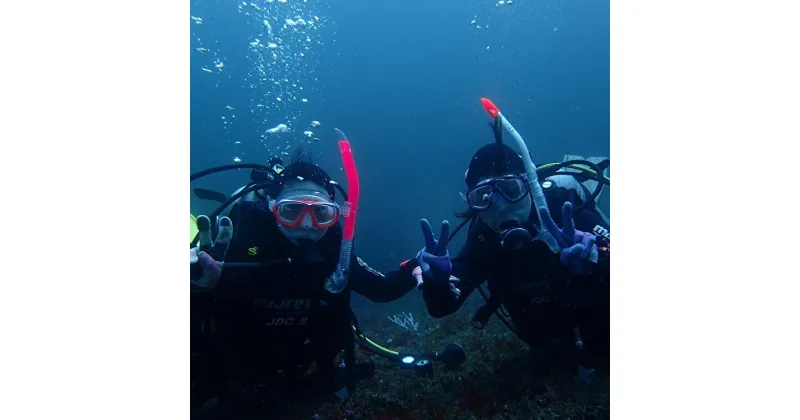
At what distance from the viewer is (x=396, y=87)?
32219mm

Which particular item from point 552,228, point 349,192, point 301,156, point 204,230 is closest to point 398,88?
point 301,156

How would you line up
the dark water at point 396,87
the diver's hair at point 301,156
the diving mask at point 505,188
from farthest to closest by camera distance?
the dark water at point 396,87 < the diver's hair at point 301,156 < the diving mask at point 505,188

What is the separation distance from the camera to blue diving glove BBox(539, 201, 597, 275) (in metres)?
3.42

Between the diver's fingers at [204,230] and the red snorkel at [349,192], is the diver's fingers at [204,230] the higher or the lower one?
the lower one

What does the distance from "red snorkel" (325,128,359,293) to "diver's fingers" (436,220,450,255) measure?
2.66 feet

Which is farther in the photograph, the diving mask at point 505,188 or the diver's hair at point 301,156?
the diver's hair at point 301,156

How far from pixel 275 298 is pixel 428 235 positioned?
62.3 inches

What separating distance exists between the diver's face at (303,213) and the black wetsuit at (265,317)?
0.11 m

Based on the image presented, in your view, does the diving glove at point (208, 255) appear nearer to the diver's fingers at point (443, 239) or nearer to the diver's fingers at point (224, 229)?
the diver's fingers at point (224, 229)

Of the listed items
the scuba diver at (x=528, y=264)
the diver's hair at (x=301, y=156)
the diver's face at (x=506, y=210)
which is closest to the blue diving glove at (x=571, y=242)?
the scuba diver at (x=528, y=264)

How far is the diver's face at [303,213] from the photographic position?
3795 mm

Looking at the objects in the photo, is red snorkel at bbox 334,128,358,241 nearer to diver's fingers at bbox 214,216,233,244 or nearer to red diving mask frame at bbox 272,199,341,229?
red diving mask frame at bbox 272,199,341,229

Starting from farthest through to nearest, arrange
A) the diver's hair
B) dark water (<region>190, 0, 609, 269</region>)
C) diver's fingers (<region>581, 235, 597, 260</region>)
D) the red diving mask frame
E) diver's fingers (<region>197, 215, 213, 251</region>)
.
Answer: dark water (<region>190, 0, 609, 269</region>) < the diver's hair < the red diving mask frame < diver's fingers (<region>581, 235, 597, 260</region>) < diver's fingers (<region>197, 215, 213, 251</region>)

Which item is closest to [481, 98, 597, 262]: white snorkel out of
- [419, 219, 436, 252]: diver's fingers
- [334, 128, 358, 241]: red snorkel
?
[419, 219, 436, 252]: diver's fingers
